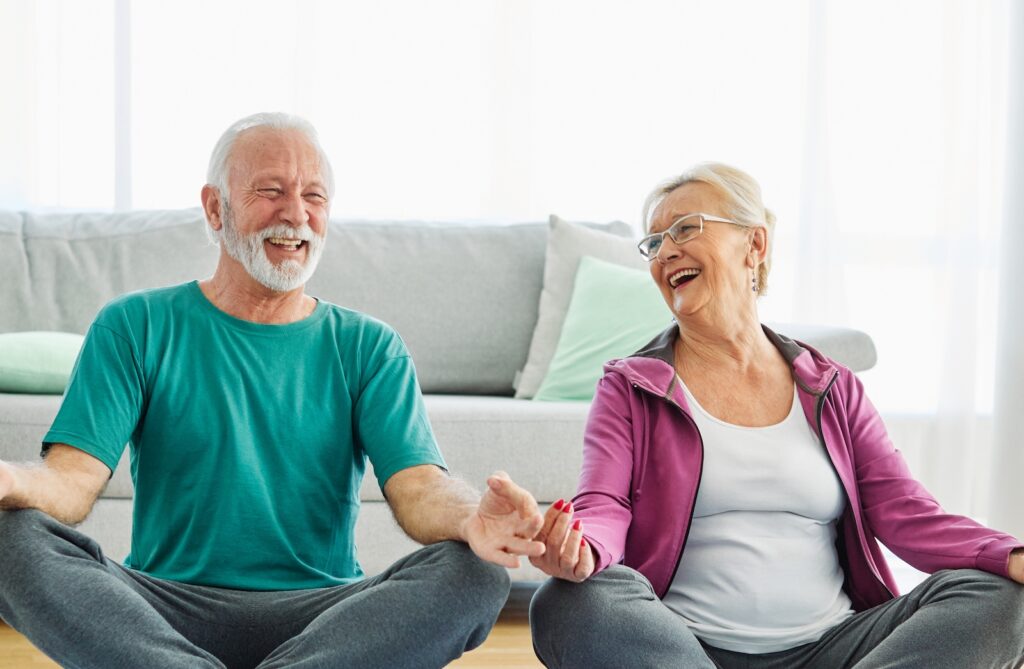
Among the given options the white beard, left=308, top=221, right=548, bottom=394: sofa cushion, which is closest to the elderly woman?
the white beard

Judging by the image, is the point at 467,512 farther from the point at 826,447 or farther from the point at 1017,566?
the point at 1017,566

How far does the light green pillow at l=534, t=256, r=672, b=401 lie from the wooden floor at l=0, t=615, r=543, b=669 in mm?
723

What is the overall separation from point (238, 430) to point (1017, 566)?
1.09 meters

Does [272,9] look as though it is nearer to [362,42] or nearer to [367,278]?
[362,42]

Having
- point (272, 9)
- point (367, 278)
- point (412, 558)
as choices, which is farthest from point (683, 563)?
point (272, 9)

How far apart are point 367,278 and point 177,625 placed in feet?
6.15

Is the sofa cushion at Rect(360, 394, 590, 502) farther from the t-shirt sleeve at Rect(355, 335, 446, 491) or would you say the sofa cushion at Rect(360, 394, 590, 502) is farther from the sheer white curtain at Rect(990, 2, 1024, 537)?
the sheer white curtain at Rect(990, 2, 1024, 537)

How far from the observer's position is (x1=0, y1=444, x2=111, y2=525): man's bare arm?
4.85 ft

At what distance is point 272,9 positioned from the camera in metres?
3.84

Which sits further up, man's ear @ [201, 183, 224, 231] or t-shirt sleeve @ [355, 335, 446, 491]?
man's ear @ [201, 183, 224, 231]

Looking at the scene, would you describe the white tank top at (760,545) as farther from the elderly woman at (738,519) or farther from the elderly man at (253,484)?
the elderly man at (253,484)

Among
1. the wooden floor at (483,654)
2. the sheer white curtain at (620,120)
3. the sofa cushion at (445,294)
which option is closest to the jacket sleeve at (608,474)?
the wooden floor at (483,654)

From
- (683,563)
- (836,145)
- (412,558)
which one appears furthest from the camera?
(836,145)

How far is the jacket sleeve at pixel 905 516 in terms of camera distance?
1613 millimetres
